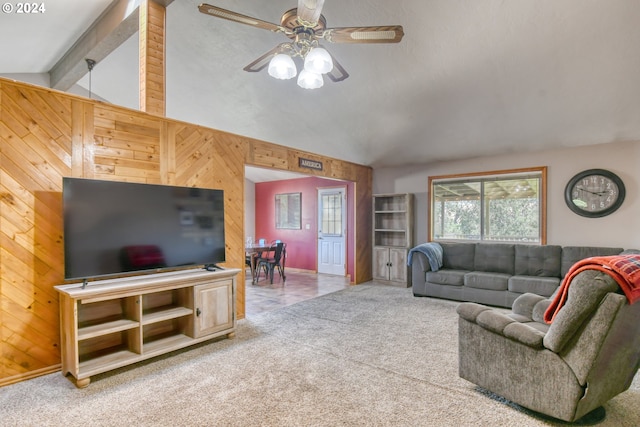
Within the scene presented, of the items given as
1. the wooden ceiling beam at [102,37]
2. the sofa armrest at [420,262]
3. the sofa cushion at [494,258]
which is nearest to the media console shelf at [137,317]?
the wooden ceiling beam at [102,37]

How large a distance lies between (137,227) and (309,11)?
236cm

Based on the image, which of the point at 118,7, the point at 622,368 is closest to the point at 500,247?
the point at 622,368

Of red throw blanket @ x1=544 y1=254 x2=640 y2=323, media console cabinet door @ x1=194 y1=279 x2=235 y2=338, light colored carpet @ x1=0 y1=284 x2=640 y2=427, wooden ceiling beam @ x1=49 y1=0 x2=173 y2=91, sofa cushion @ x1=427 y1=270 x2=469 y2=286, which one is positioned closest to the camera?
red throw blanket @ x1=544 y1=254 x2=640 y2=323

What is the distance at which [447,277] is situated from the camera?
5211 millimetres

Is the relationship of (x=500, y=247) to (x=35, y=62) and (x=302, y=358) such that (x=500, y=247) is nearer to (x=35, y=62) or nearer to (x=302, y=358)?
(x=302, y=358)

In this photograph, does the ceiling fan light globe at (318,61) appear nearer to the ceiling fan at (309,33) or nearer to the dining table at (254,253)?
the ceiling fan at (309,33)

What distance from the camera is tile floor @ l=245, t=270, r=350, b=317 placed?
498 cm

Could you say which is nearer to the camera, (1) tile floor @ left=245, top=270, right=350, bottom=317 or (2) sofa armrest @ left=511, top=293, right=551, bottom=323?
(2) sofa armrest @ left=511, top=293, right=551, bottom=323

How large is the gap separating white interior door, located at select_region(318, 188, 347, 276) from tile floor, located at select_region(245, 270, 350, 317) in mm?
293

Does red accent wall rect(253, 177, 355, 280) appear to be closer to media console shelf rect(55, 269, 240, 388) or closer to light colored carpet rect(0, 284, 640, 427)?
light colored carpet rect(0, 284, 640, 427)

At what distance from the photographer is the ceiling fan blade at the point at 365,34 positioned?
7.55 feet

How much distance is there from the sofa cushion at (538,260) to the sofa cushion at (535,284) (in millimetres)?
224

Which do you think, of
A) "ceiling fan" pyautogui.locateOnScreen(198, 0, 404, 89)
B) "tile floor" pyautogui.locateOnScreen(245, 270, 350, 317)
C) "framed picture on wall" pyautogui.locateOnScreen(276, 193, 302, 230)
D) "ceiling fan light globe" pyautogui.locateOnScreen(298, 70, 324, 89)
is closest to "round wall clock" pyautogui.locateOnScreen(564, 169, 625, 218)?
"tile floor" pyautogui.locateOnScreen(245, 270, 350, 317)

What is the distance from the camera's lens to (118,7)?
12.9 ft
